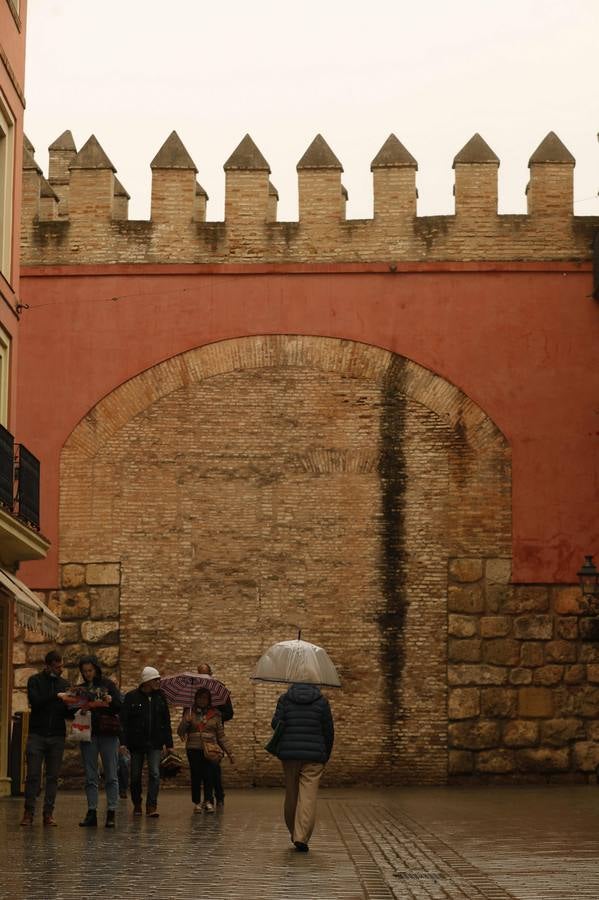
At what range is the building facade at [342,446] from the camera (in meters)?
23.6

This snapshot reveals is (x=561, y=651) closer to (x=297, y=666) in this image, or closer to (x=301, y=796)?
(x=297, y=666)

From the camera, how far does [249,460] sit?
24406mm

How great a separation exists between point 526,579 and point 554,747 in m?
2.23

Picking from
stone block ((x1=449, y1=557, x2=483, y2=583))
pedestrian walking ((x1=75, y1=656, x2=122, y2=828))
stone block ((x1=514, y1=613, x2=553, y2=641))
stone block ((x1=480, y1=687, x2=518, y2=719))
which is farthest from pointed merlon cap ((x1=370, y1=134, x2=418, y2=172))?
pedestrian walking ((x1=75, y1=656, x2=122, y2=828))

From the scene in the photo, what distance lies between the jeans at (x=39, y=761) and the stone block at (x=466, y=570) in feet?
30.4

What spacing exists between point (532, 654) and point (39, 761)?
969 cm

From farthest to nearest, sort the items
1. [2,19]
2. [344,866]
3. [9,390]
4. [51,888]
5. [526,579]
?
[526,579] → [9,390] → [2,19] → [344,866] → [51,888]

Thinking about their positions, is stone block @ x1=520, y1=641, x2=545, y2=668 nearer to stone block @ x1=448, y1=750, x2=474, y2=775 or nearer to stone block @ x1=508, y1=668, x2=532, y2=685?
stone block @ x1=508, y1=668, x2=532, y2=685

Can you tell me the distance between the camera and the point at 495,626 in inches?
930

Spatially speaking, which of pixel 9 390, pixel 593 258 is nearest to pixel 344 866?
pixel 9 390

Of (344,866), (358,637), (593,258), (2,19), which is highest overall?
(2,19)

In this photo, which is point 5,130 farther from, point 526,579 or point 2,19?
point 526,579

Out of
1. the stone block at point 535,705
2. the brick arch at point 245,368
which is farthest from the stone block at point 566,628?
the brick arch at point 245,368

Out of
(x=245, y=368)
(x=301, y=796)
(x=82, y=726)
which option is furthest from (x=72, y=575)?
(x=301, y=796)
